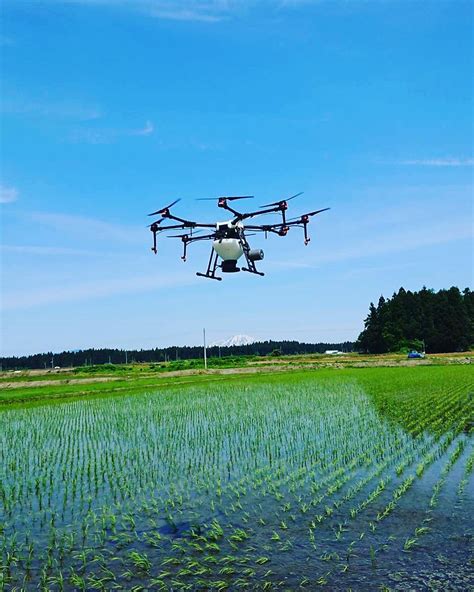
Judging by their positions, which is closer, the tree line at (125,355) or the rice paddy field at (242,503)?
the rice paddy field at (242,503)

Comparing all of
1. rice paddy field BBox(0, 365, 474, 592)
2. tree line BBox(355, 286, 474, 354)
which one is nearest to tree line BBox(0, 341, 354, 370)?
tree line BBox(355, 286, 474, 354)

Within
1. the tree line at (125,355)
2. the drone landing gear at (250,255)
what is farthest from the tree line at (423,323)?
the drone landing gear at (250,255)

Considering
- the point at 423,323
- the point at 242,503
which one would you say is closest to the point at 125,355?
the point at 423,323

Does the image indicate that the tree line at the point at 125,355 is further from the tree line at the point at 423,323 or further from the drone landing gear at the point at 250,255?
the drone landing gear at the point at 250,255

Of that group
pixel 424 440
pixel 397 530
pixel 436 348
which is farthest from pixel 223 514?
pixel 436 348

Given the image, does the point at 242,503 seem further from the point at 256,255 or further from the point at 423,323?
the point at 423,323
